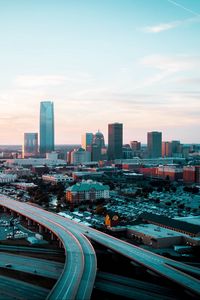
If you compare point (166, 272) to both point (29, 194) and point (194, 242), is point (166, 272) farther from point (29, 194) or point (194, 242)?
point (29, 194)

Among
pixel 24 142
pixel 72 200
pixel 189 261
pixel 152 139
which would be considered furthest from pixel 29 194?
pixel 24 142

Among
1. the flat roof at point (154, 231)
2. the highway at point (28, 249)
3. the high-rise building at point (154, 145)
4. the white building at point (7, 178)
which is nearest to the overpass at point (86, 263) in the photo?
the highway at point (28, 249)

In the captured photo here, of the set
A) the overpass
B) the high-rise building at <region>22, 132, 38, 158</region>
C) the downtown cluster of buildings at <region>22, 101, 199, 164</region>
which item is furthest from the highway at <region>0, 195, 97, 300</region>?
the high-rise building at <region>22, 132, 38, 158</region>

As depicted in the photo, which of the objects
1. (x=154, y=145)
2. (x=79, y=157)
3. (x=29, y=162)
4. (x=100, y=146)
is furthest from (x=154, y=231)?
(x=154, y=145)

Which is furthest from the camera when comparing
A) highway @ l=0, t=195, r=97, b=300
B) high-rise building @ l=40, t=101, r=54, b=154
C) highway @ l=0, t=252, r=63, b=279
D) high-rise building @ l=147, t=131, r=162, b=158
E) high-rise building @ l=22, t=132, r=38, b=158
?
high-rise building @ l=40, t=101, r=54, b=154

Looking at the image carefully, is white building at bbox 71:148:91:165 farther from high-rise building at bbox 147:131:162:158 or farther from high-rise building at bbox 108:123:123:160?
high-rise building at bbox 147:131:162:158

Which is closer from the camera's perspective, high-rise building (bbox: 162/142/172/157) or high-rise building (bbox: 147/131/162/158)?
high-rise building (bbox: 147/131/162/158)

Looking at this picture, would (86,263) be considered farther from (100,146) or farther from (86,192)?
(100,146)

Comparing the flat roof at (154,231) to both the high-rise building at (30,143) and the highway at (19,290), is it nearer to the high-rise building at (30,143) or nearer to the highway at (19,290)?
the highway at (19,290)
